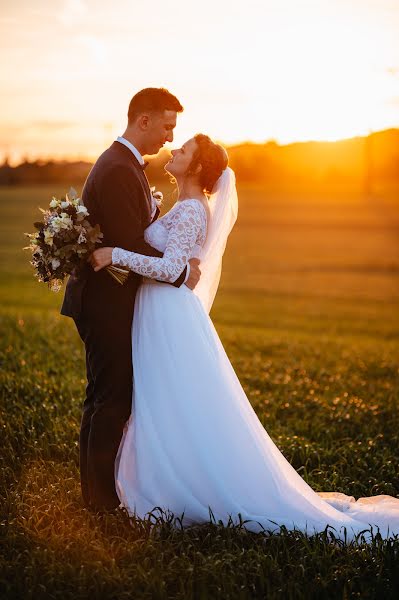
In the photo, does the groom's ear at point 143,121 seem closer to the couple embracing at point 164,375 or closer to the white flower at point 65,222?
the couple embracing at point 164,375

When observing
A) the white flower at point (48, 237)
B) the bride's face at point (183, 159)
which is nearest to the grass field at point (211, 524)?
the white flower at point (48, 237)

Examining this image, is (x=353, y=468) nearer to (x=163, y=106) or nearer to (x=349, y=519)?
(x=349, y=519)

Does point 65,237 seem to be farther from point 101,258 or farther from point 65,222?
point 101,258

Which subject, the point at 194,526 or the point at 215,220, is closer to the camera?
the point at 194,526

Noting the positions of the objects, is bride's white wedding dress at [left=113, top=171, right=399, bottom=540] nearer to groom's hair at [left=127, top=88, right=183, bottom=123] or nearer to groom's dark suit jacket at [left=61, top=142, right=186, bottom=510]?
groom's dark suit jacket at [left=61, top=142, right=186, bottom=510]

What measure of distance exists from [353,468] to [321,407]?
2153 millimetres

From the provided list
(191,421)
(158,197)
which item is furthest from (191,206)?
(191,421)

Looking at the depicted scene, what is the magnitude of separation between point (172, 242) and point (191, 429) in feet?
4.42

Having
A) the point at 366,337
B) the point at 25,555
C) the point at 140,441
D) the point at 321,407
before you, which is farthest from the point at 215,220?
the point at 366,337

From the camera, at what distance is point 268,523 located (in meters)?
5.14

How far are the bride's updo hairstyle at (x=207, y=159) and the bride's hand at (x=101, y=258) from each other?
915 mm

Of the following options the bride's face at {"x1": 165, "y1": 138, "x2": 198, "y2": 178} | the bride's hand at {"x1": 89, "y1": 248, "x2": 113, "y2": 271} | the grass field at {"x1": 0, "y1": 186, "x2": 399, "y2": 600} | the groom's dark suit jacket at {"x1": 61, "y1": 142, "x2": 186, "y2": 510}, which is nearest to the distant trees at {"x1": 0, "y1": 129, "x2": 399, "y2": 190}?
the grass field at {"x1": 0, "y1": 186, "x2": 399, "y2": 600}

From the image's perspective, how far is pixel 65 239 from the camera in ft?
16.2

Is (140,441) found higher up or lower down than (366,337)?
higher up
